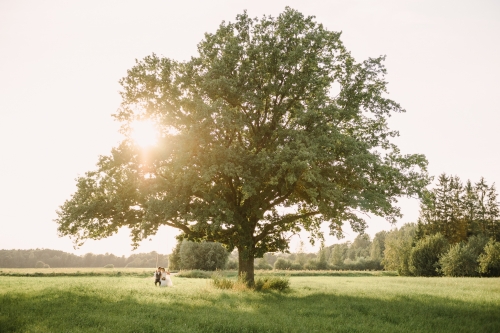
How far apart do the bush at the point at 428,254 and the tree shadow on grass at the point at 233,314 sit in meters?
50.5

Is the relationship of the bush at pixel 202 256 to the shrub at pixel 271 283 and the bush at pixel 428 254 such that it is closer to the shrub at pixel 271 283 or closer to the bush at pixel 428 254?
the bush at pixel 428 254

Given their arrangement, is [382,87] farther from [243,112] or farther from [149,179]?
[149,179]

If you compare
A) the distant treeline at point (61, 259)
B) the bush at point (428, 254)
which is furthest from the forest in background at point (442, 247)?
the distant treeline at point (61, 259)

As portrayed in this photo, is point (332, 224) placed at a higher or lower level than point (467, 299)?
higher

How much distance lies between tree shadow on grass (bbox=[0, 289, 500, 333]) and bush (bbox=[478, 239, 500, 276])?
4530 centimetres

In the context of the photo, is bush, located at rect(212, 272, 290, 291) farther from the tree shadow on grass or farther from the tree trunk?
the tree shadow on grass

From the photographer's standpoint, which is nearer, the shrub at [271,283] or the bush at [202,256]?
the shrub at [271,283]

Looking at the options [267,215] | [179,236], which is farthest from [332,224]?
[179,236]

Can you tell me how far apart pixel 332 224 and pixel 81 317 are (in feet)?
55.8

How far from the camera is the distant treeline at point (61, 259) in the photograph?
140m

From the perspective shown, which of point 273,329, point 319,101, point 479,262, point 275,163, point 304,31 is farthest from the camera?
point 479,262

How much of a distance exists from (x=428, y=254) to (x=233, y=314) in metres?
62.2

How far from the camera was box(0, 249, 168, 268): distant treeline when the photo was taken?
140375 mm

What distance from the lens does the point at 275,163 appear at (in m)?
20.0
